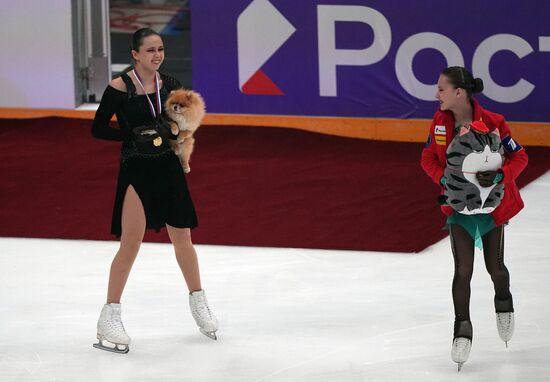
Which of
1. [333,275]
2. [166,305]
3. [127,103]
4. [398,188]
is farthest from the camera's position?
→ [398,188]

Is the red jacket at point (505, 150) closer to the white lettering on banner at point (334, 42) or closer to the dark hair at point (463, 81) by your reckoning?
the dark hair at point (463, 81)

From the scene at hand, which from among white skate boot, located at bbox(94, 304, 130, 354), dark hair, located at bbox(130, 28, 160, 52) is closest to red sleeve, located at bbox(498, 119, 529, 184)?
A: dark hair, located at bbox(130, 28, 160, 52)

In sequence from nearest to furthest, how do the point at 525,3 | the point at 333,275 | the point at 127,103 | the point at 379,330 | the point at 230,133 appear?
the point at 127,103, the point at 379,330, the point at 333,275, the point at 525,3, the point at 230,133

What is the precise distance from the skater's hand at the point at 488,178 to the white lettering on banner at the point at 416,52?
6.82 metres

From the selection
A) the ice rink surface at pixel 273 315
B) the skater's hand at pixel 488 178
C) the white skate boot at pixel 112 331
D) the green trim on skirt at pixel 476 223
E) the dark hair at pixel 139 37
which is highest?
the dark hair at pixel 139 37

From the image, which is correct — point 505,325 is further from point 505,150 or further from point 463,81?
point 463,81

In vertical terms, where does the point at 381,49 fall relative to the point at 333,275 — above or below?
above

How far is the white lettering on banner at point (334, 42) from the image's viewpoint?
12312 millimetres

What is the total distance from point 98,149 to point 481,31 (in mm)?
3887

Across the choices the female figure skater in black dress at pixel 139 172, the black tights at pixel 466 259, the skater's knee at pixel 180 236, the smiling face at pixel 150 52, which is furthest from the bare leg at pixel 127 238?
the black tights at pixel 466 259

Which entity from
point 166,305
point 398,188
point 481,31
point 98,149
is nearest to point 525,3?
point 481,31

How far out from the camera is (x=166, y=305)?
22.7 ft

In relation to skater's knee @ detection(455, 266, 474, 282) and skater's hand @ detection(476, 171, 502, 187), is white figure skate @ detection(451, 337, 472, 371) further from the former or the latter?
skater's hand @ detection(476, 171, 502, 187)

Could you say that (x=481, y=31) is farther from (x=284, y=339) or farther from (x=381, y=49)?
(x=284, y=339)
